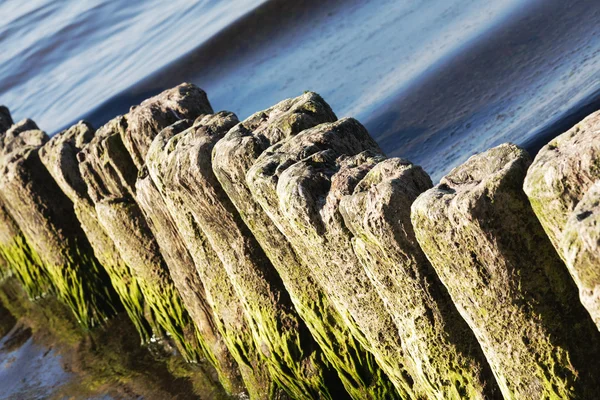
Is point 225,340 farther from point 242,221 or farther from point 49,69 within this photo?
point 49,69

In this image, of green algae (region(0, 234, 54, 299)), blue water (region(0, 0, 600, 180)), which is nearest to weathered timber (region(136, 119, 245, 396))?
blue water (region(0, 0, 600, 180))

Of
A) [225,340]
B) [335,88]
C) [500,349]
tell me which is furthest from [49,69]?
[500,349]

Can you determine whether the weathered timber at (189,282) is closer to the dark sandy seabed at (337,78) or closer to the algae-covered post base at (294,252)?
the dark sandy seabed at (337,78)

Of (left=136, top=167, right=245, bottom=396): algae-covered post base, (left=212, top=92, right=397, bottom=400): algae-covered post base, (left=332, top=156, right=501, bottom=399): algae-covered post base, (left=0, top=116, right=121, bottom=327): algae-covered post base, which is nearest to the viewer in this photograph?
(left=332, top=156, right=501, bottom=399): algae-covered post base

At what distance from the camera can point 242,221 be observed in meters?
4.76

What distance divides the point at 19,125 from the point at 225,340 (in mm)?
4644

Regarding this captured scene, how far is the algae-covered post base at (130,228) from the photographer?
242 inches

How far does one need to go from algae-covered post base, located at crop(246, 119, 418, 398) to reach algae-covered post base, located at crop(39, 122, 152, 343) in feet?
9.60

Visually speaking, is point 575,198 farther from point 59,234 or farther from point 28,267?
point 28,267

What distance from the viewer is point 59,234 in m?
7.67

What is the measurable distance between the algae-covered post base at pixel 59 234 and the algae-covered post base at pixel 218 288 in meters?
2.51

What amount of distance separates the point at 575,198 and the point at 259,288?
2.44m

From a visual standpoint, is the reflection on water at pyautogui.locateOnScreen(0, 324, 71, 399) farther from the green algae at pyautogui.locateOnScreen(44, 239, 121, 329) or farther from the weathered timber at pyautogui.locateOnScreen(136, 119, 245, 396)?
the weathered timber at pyautogui.locateOnScreen(136, 119, 245, 396)

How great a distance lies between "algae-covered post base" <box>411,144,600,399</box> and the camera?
3035 mm
